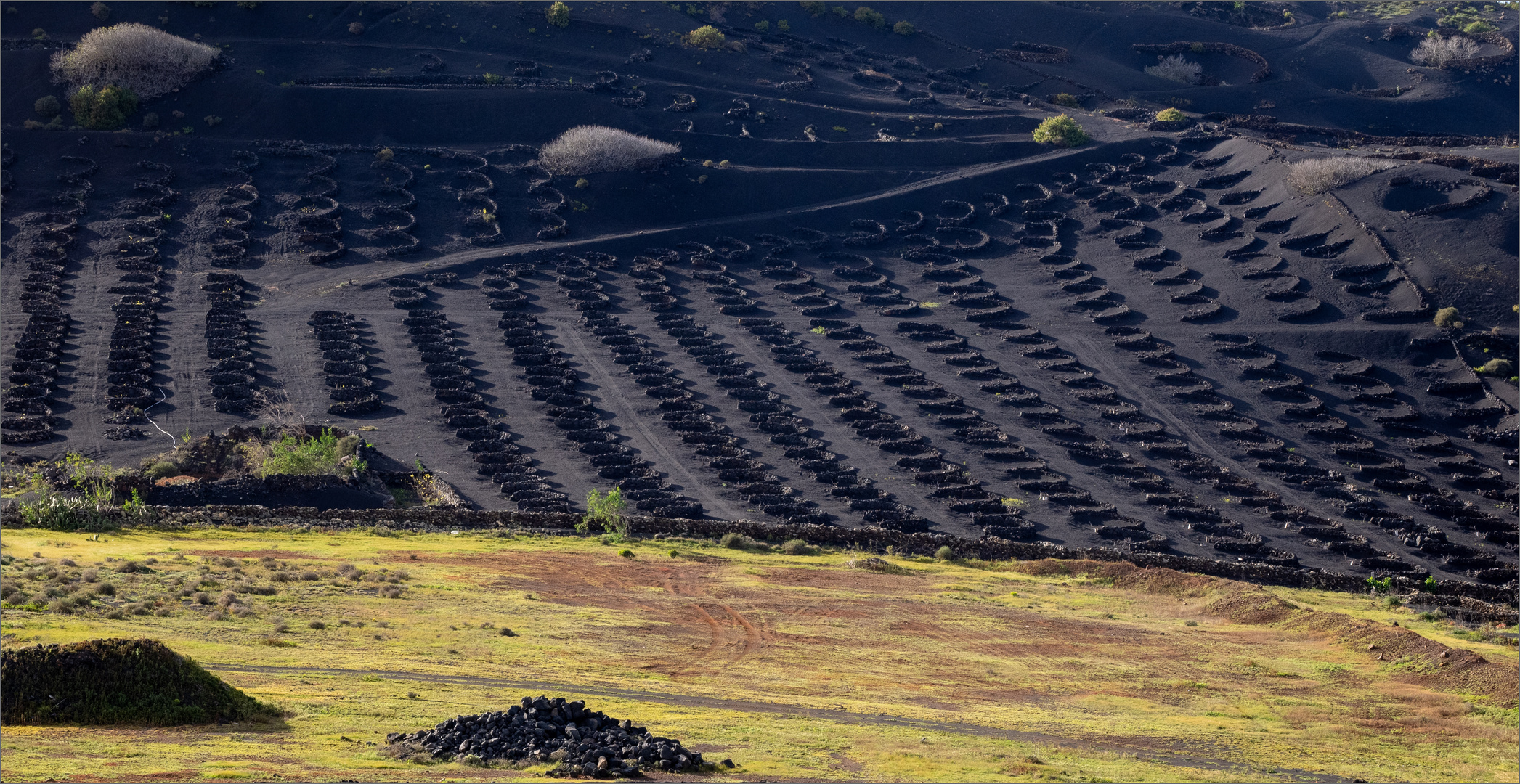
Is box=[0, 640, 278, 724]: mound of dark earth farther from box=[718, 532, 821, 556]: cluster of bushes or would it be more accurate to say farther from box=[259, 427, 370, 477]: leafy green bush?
box=[259, 427, 370, 477]: leafy green bush

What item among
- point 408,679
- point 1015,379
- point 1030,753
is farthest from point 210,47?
point 1030,753

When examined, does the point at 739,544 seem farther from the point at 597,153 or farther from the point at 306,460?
the point at 597,153

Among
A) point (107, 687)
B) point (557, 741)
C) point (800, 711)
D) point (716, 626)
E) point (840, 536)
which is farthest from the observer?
point (840, 536)

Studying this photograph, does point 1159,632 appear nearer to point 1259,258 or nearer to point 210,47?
point 1259,258

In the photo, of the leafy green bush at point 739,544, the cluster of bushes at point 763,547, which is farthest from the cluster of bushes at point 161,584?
the cluster of bushes at point 763,547

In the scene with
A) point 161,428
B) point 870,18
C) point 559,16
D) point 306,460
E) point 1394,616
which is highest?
point 870,18

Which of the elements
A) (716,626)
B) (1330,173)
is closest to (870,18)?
(1330,173)
